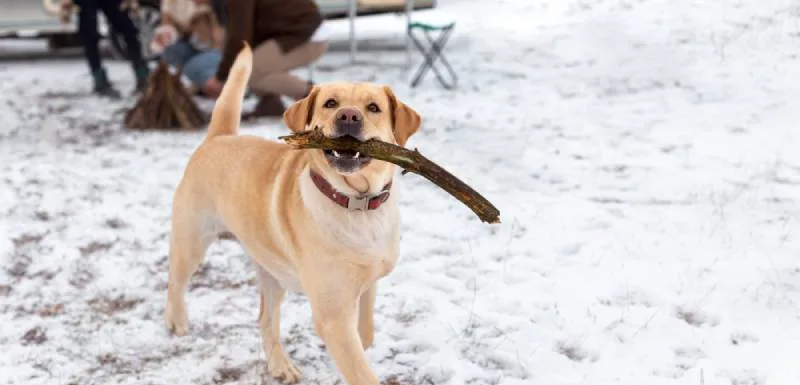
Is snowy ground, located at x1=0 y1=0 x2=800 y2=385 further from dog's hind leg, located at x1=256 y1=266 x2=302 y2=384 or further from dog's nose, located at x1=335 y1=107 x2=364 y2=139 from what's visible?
dog's nose, located at x1=335 y1=107 x2=364 y2=139

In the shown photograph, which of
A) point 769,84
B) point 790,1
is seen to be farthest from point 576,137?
point 790,1

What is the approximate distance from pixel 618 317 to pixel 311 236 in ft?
5.43

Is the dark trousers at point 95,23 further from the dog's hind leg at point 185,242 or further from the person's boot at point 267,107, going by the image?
the dog's hind leg at point 185,242

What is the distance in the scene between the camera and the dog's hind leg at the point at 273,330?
311cm

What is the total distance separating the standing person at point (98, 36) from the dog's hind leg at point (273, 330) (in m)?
5.85

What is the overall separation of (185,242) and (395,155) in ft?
4.27

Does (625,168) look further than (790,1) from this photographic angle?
No

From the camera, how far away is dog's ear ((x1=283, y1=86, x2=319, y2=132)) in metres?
2.60

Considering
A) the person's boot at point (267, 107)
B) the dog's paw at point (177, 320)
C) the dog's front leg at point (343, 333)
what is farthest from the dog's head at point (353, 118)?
the person's boot at point (267, 107)

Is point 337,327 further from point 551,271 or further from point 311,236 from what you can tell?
point 551,271

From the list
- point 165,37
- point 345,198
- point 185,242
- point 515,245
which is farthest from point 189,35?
point 345,198

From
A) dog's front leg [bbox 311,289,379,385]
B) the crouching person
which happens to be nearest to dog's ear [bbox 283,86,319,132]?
dog's front leg [bbox 311,289,379,385]

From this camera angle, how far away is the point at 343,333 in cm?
251

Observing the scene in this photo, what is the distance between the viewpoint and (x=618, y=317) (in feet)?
11.5
